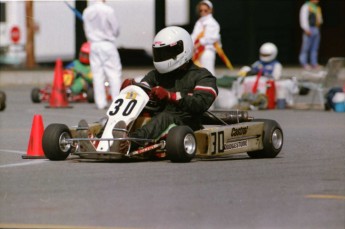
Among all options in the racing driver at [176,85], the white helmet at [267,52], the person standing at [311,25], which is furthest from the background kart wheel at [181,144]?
the person standing at [311,25]

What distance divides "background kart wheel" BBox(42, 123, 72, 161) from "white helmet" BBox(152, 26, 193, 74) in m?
1.14

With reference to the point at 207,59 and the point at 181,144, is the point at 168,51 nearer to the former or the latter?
the point at 181,144

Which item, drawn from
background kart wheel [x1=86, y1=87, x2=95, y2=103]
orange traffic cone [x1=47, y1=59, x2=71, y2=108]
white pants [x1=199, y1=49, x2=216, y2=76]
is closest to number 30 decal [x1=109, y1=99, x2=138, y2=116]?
white pants [x1=199, y1=49, x2=216, y2=76]

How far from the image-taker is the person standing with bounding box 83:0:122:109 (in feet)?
64.4

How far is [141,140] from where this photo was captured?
10.9 m

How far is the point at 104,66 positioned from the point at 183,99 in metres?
8.89

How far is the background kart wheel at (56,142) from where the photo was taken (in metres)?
11.0

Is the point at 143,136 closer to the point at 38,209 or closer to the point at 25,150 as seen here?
the point at 25,150

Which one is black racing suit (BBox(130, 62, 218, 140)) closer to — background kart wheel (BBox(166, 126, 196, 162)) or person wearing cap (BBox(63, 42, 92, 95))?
background kart wheel (BBox(166, 126, 196, 162))

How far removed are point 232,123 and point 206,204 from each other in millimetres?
3779

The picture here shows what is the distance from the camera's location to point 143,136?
10.9 meters

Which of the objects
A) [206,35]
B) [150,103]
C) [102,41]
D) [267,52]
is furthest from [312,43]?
[150,103]

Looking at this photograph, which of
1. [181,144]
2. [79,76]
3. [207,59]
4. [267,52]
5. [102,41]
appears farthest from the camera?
[79,76]

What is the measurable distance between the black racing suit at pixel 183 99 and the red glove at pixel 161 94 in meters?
0.07
